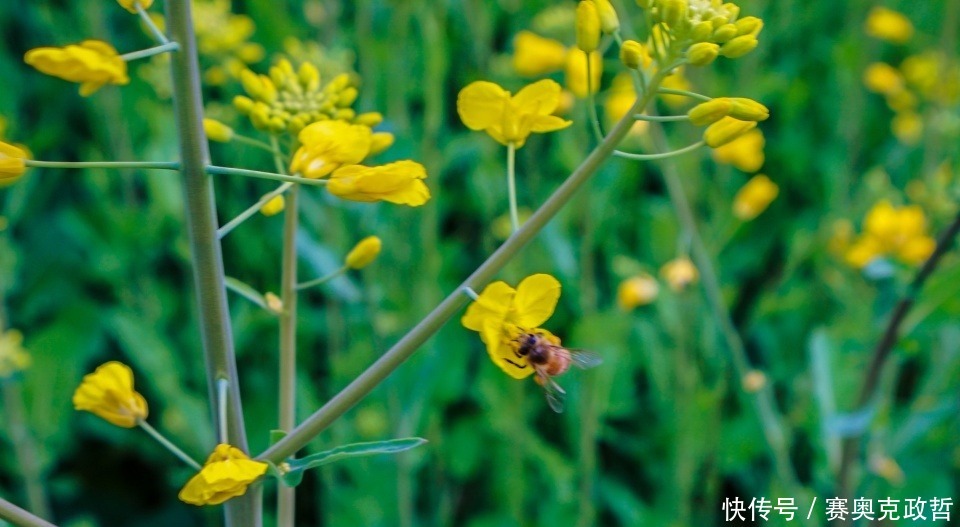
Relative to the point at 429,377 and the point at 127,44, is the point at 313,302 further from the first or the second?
the point at 127,44

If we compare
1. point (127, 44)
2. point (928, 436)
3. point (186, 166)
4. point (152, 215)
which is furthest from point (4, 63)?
point (928, 436)

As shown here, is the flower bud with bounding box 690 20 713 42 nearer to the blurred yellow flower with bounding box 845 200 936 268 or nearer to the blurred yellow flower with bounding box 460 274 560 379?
the blurred yellow flower with bounding box 460 274 560 379

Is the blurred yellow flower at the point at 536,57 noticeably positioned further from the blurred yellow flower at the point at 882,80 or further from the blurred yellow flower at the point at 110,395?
the blurred yellow flower at the point at 110,395

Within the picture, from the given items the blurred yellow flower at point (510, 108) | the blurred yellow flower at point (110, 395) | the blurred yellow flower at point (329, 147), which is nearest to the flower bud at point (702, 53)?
the blurred yellow flower at point (510, 108)

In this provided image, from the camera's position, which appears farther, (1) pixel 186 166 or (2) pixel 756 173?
(2) pixel 756 173

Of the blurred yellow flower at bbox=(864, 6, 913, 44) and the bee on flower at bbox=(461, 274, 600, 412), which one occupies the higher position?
the bee on flower at bbox=(461, 274, 600, 412)

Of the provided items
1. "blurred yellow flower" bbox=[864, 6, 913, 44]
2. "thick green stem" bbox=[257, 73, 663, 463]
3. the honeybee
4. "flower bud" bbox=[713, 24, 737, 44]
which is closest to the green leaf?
"thick green stem" bbox=[257, 73, 663, 463]

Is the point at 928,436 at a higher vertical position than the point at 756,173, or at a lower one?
lower
